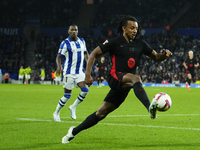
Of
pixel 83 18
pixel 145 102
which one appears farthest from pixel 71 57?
pixel 83 18

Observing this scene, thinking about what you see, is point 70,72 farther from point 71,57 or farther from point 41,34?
point 41,34

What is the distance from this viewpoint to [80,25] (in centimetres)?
4578

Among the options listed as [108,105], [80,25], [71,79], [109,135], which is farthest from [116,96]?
[80,25]

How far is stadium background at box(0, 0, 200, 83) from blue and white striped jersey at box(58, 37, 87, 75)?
29.0 metres

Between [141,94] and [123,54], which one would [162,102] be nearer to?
[141,94]

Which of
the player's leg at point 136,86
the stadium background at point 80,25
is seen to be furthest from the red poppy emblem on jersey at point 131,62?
the stadium background at point 80,25

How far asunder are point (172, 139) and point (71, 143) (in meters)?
1.62

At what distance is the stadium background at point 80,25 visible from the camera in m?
40.8

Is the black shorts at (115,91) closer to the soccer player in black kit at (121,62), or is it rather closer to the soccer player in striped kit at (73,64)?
the soccer player in black kit at (121,62)

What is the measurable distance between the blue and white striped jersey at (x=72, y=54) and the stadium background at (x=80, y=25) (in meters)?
29.0

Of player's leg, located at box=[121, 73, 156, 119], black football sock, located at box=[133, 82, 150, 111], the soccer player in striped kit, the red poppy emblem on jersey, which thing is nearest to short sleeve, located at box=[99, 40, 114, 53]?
the red poppy emblem on jersey

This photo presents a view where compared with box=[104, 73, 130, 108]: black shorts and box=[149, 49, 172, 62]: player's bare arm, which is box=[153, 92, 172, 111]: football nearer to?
box=[104, 73, 130, 108]: black shorts

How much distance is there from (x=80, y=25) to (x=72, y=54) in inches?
1458

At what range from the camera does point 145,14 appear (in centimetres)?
4431
